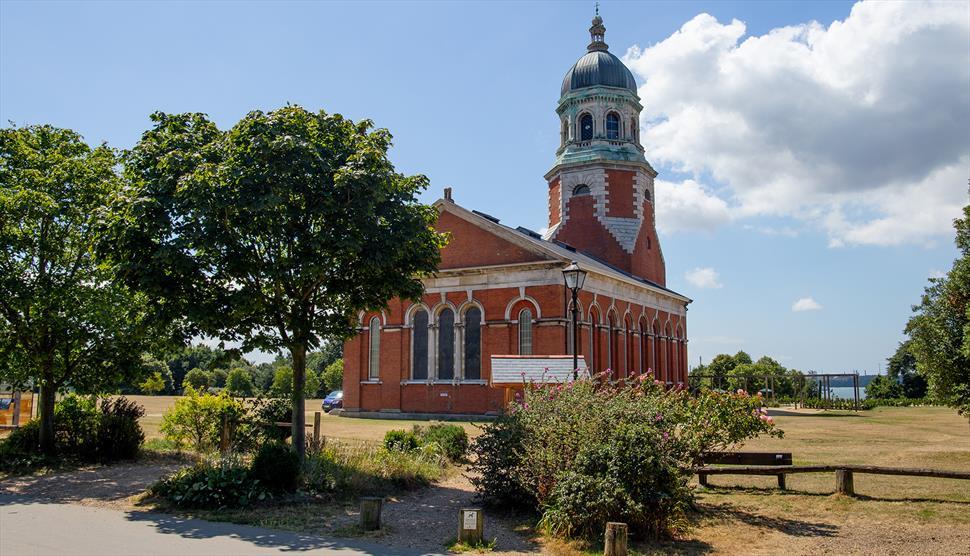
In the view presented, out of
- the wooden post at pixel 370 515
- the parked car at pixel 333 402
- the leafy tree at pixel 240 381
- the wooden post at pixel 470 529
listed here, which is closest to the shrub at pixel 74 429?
the wooden post at pixel 370 515

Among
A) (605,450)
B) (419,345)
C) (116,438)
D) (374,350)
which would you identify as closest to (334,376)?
(374,350)

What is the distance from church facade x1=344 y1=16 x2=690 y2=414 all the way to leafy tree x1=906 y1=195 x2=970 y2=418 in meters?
13.1

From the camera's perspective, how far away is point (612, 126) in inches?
1825

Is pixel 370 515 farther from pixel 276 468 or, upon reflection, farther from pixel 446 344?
pixel 446 344

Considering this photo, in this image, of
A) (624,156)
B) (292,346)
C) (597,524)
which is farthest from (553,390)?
(624,156)

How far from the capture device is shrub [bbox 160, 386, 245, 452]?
1831 centimetres

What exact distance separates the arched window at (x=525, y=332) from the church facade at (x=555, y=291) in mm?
54

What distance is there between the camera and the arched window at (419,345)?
36.8m

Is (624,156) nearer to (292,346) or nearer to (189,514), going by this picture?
(292,346)

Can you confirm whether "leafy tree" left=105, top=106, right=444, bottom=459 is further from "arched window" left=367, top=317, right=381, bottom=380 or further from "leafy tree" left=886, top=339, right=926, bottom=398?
"leafy tree" left=886, top=339, right=926, bottom=398

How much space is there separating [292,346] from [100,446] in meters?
6.11

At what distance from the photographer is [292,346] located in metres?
15.3

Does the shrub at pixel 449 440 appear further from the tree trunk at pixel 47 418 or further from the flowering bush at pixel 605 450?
Result: the tree trunk at pixel 47 418

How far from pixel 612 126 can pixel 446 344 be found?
1922cm
